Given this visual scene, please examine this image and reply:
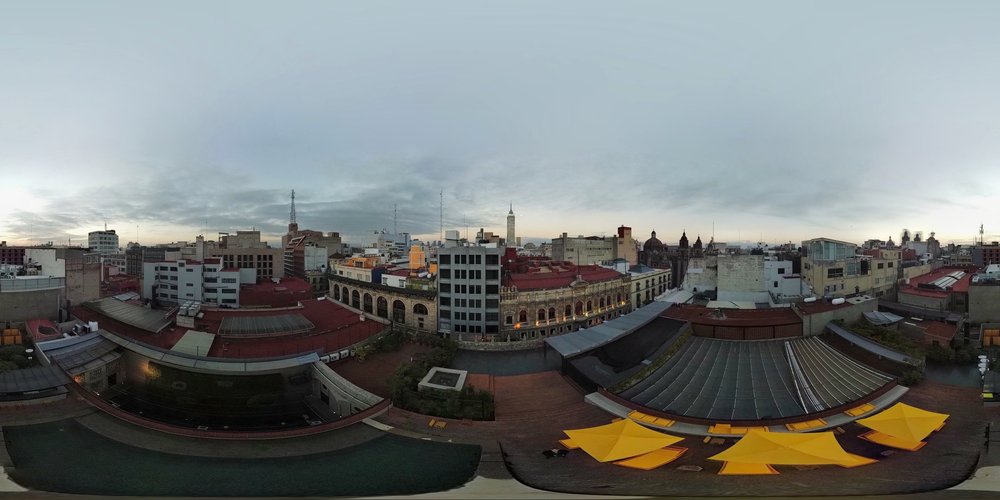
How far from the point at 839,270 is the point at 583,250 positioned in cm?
3053

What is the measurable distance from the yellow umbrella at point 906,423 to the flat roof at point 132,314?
34301 mm

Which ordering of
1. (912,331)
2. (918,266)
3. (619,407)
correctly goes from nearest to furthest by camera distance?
(619,407) < (912,331) < (918,266)

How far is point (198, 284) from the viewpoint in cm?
4259

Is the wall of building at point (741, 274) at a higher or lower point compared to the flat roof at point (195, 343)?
higher

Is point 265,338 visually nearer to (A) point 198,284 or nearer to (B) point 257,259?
(A) point 198,284

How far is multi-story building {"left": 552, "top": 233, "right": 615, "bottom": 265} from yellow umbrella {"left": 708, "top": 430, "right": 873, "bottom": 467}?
4681cm

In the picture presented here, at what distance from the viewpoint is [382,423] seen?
51.4 feet

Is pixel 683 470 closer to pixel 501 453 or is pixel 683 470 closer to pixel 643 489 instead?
pixel 643 489

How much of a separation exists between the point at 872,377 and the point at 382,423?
65.3 ft

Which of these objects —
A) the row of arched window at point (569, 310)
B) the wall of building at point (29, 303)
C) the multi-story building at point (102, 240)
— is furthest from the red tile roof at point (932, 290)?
the multi-story building at point (102, 240)

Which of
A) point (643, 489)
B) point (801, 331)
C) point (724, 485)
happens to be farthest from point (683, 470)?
point (801, 331)

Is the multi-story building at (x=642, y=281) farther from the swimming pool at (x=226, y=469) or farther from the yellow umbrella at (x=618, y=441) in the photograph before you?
the swimming pool at (x=226, y=469)

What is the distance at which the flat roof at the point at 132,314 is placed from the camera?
2595 cm

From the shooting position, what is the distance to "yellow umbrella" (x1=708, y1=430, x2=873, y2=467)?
10406 mm
